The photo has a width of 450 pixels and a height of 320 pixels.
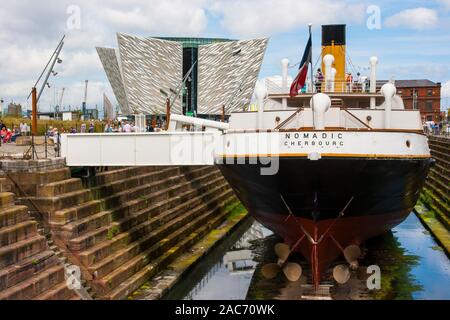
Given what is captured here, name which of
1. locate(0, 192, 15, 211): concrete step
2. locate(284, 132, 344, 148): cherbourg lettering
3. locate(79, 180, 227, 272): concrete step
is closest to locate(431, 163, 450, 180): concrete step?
locate(79, 180, 227, 272): concrete step

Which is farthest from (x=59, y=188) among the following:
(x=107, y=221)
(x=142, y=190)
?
(x=142, y=190)

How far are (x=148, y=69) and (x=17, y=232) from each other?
87646 millimetres

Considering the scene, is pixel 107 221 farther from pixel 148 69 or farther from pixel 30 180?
pixel 148 69

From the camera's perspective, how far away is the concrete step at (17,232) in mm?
12336

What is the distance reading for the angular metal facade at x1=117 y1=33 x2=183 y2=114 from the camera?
95.2 meters

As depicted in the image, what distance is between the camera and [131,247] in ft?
57.2

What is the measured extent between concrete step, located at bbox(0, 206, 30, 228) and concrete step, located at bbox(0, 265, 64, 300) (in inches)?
55.7

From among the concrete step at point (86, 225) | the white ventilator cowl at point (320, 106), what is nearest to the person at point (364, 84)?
the white ventilator cowl at point (320, 106)

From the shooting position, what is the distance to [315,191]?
1600 cm

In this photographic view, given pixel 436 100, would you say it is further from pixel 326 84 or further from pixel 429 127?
pixel 326 84

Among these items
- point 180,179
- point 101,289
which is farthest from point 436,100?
point 101,289

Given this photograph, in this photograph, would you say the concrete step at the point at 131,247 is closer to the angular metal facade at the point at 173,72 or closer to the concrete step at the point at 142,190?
the concrete step at the point at 142,190

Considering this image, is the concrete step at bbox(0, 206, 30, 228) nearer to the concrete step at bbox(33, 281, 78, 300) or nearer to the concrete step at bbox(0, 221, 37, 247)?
the concrete step at bbox(0, 221, 37, 247)
